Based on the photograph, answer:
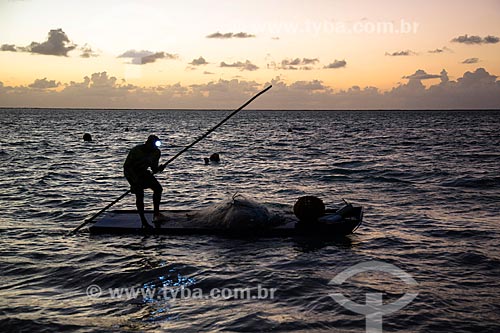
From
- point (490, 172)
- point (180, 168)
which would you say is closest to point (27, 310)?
point (180, 168)

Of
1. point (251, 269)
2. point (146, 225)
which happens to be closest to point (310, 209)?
point (251, 269)

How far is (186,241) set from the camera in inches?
431

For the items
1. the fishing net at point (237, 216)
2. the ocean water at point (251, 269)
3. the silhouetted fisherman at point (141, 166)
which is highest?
the silhouetted fisherman at point (141, 166)

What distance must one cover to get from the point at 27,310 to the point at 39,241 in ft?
14.2

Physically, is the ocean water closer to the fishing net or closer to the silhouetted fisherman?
the fishing net

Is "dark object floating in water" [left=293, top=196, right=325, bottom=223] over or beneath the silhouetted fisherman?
beneath

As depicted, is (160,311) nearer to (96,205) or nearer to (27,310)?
(27,310)

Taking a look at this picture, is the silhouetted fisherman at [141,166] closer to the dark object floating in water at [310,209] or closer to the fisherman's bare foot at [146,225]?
the fisherman's bare foot at [146,225]

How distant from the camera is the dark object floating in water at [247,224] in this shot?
36.1 ft

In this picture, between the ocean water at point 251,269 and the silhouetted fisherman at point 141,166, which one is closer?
the ocean water at point 251,269

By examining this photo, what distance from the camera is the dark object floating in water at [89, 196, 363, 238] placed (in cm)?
1101

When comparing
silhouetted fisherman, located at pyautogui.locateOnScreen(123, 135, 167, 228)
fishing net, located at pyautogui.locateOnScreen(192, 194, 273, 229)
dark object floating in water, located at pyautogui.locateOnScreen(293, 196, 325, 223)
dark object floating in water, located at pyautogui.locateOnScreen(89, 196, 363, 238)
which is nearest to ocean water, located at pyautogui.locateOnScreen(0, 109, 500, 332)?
dark object floating in water, located at pyautogui.locateOnScreen(89, 196, 363, 238)

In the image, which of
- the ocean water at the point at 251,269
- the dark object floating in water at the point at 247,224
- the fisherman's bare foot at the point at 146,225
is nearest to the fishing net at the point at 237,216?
the dark object floating in water at the point at 247,224

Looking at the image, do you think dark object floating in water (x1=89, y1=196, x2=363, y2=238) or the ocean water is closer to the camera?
the ocean water
